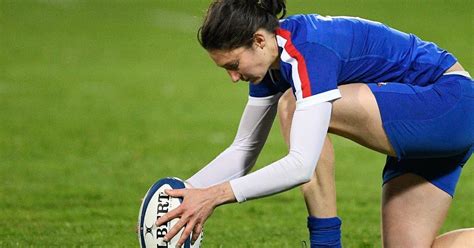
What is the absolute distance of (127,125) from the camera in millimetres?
11578

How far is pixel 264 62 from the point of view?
4.85 metres

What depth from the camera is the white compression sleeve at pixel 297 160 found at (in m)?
4.65

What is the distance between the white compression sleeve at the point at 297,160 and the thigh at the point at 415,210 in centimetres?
98

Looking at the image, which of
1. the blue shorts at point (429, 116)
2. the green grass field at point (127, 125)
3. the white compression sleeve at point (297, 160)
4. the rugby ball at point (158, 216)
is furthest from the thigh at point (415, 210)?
the green grass field at point (127, 125)

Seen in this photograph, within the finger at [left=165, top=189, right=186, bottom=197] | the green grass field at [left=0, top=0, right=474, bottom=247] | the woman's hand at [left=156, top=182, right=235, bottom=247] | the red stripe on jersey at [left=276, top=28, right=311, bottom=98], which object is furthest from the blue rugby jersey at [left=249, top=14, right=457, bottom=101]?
the green grass field at [left=0, top=0, right=474, bottom=247]

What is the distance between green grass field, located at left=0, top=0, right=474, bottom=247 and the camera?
7.48m

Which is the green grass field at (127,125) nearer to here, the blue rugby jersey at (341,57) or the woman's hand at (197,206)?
the blue rugby jersey at (341,57)

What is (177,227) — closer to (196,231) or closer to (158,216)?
(196,231)

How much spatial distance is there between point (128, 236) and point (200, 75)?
8274 millimetres

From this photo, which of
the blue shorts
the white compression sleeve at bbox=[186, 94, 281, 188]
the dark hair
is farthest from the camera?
the white compression sleeve at bbox=[186, 94, 281, 188]

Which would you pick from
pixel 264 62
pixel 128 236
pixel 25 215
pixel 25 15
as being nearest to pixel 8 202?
pixel 25 215

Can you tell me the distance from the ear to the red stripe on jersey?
0.07 metres

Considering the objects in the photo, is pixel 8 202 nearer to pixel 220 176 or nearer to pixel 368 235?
pixel 368 235

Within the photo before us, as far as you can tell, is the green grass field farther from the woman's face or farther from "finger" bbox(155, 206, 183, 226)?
the woman's face
